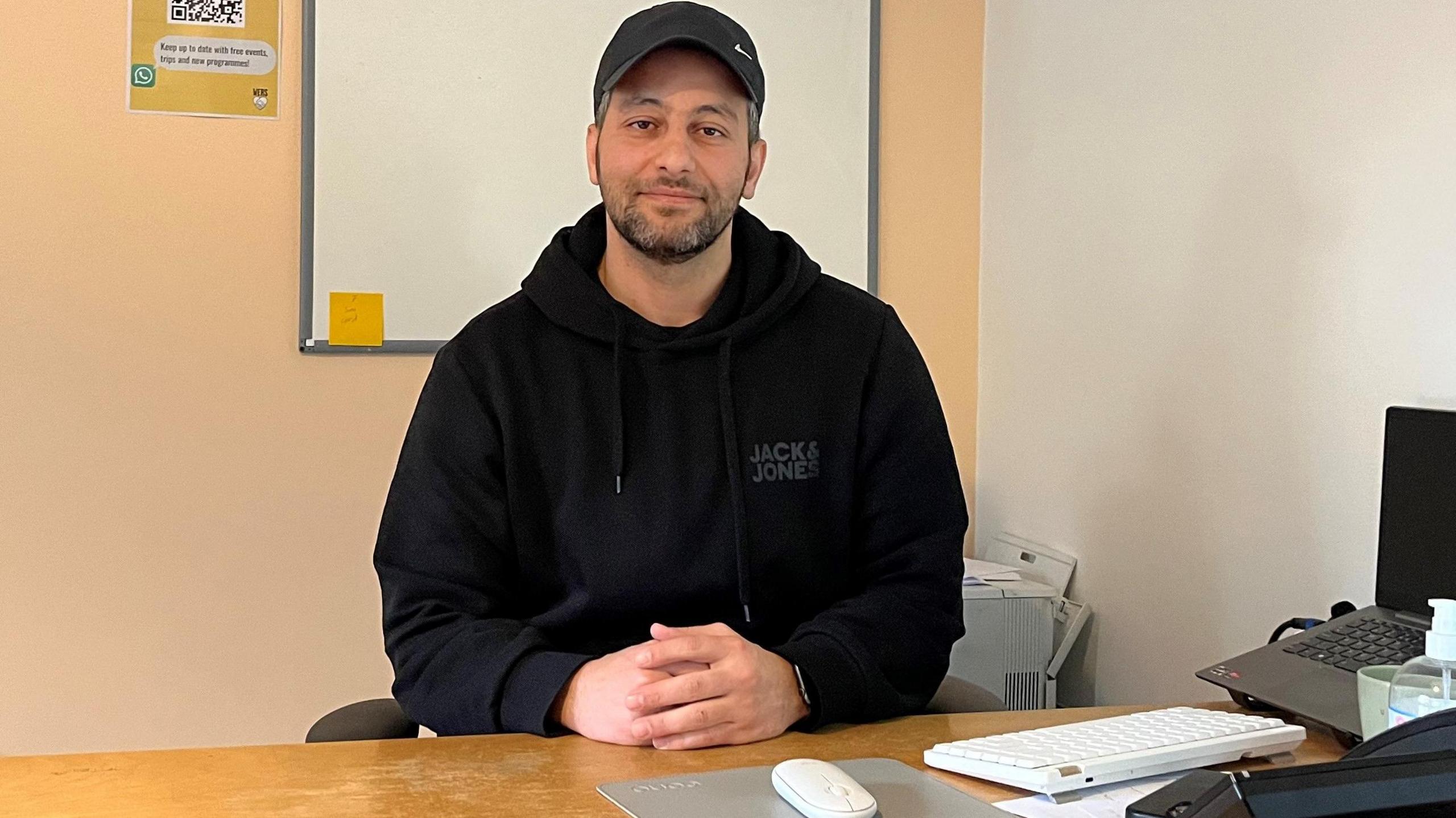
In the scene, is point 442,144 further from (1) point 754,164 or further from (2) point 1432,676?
(2) point 1432,676

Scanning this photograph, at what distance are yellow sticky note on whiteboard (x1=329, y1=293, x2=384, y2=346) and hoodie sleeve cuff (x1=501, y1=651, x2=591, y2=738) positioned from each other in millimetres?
1409

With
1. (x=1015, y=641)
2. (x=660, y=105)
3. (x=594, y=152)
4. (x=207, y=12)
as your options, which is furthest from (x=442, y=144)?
(x=1015, y=641)

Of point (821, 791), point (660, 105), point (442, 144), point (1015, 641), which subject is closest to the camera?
point (821, 791)

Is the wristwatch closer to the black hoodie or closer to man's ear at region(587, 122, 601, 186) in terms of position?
the black hoodie

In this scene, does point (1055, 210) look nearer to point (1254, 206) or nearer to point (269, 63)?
point (1254, 206)

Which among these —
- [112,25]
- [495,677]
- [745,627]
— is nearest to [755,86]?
[745,627]

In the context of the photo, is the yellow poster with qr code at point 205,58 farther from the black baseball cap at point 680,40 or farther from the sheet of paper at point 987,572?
the sheet of paper at point 987,572

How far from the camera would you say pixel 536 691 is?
1362 mm

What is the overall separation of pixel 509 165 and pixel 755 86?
115cm

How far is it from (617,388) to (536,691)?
16.5 inches

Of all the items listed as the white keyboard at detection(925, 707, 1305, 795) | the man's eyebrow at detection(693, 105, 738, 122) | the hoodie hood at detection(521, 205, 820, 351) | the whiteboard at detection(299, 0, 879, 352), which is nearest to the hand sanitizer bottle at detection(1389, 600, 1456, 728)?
the white keyboard at detection(925, 707, 1305, 795)

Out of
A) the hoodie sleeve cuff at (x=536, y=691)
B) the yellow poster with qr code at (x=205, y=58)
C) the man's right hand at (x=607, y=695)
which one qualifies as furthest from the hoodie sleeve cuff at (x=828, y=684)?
the yellow poster with qr code at (x=205, y=58)

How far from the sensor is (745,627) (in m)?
1.64

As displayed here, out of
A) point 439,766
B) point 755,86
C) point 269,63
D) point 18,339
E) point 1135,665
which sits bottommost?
point 1135,665
